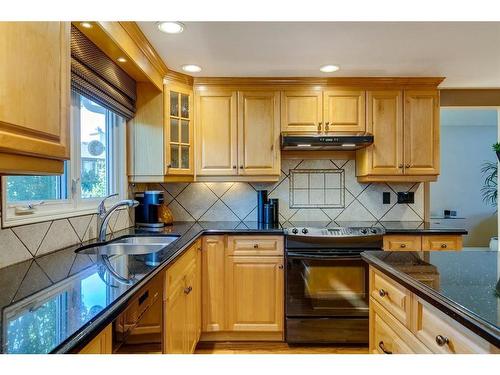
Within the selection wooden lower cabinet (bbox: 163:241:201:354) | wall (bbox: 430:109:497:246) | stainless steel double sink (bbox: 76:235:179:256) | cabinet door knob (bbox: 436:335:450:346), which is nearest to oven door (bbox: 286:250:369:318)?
wooden lower cabinet (bbox: 163:241:201:354)

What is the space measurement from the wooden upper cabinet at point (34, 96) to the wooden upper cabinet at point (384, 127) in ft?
7.82

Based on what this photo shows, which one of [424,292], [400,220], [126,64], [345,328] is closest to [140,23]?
[126,64]

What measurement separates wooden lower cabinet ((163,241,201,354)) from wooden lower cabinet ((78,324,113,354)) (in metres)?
0.56

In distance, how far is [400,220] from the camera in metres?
3.05

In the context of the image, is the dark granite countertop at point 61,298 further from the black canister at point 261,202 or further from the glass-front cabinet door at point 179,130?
the black canister at point 261,202

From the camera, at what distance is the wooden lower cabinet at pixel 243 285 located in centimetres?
242

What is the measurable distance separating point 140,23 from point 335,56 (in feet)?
4.44

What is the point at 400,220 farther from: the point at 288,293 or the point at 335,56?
the point at 335,56

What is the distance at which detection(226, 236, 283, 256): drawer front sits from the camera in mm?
2422

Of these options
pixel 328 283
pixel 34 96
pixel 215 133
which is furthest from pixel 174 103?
pixel 328 283

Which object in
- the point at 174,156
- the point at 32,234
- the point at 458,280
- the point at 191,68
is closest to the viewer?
the point at 458,280

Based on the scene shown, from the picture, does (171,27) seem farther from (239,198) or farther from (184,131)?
(239,198)

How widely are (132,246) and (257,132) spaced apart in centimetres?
139

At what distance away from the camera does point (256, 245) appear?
2.42m
